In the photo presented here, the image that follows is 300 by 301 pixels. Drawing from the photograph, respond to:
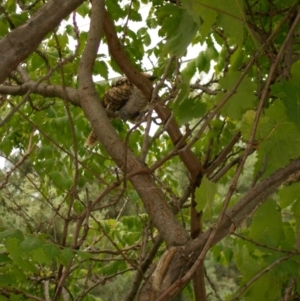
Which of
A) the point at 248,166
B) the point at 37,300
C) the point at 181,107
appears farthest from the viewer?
the point at 248,166

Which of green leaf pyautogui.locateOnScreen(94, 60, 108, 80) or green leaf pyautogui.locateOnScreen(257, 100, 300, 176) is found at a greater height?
green leaf pyautogui.locateOnScreen(94, 60, 108, 80)

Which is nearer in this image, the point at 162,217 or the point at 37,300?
the point at 162,217

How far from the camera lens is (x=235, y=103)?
2.27 feet

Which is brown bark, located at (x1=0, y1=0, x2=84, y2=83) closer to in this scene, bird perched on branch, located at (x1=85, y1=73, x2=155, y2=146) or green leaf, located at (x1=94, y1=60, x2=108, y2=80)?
green leaf, located at (x1=94, y1=60, x2=108, y2=80)

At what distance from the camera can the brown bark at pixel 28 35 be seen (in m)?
0.56

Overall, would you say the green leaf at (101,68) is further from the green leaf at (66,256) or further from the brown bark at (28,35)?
the brown bark at (28,35)

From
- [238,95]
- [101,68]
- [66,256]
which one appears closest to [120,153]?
[66,256]

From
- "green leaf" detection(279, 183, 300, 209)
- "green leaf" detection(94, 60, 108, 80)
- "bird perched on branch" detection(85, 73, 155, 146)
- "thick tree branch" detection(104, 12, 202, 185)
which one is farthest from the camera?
"bird perched on branch" detection(85, 73, 155, 146)

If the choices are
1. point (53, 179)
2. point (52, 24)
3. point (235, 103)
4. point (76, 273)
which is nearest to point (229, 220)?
point (235, 103)

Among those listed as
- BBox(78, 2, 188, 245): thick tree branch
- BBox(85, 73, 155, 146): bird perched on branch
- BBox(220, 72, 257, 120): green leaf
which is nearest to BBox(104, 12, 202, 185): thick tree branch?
BBox(78, 2, 188, 245): thick tree branch

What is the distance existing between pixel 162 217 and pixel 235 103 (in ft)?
0.95

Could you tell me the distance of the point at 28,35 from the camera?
590 millimetres

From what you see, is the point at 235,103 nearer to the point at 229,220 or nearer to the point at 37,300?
the point at 229,220

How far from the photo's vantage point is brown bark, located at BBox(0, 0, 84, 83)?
1.84 feet
